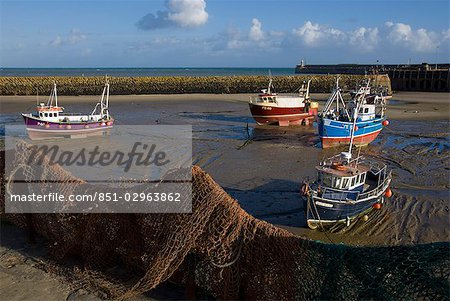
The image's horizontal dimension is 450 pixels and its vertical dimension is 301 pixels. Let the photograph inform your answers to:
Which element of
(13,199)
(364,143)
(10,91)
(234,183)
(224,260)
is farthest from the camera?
(10,91)

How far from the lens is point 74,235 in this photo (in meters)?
7.34

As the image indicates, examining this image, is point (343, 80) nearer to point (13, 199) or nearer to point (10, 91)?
point (10, 91)

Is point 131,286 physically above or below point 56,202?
below

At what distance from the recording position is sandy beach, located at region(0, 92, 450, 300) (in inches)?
441

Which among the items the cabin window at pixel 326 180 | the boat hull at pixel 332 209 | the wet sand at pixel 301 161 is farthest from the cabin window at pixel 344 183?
the wet sand at pixel 301 161

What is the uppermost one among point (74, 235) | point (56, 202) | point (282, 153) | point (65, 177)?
point (65, 177)

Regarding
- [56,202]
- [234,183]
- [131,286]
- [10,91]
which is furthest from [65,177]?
[10,91]

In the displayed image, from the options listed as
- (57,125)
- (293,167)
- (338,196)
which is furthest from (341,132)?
(57,125)

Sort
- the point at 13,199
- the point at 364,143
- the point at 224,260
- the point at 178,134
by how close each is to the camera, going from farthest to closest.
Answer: the point at 178,134 → the point at 364,143 → the point at 13,199 → the point at 224,260

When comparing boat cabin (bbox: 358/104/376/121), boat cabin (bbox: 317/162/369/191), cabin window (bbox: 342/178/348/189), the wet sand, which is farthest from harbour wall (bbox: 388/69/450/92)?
cabin window (bbox: 342/178/348/189)

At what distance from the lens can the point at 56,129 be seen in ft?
82.7

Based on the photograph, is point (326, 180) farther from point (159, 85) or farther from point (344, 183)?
point (159, 85)

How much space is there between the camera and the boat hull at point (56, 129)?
25.1 meters

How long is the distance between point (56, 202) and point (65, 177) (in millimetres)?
502
